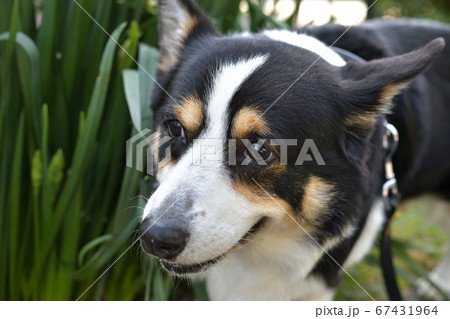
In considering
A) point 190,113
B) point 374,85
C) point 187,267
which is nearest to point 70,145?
point 190,113

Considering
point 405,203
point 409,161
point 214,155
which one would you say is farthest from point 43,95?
point 405,203

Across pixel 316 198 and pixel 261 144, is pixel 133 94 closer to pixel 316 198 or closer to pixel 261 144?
pixel 261 144

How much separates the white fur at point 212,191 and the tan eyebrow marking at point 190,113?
0.04m

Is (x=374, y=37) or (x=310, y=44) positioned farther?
(x=374, y=37)

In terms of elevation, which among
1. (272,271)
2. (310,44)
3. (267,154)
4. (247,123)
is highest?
(310,44)

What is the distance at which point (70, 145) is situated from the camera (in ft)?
8.14

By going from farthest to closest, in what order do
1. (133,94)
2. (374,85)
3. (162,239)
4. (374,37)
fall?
(374,37) < (133,94) < (374,85) < (162,239)

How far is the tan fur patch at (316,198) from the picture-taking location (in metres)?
2.07

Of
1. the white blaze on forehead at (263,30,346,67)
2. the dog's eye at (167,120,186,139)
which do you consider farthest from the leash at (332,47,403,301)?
the dog's eye at (167,120,186,139)

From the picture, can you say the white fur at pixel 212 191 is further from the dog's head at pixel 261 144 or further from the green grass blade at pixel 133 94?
the green grass blade at pixel 133 94

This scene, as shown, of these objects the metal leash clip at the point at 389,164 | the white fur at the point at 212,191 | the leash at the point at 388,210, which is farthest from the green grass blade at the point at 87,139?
the metal leash clip at the point at 389,164

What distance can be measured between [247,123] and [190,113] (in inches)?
8.7

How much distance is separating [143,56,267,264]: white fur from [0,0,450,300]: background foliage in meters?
0.34
